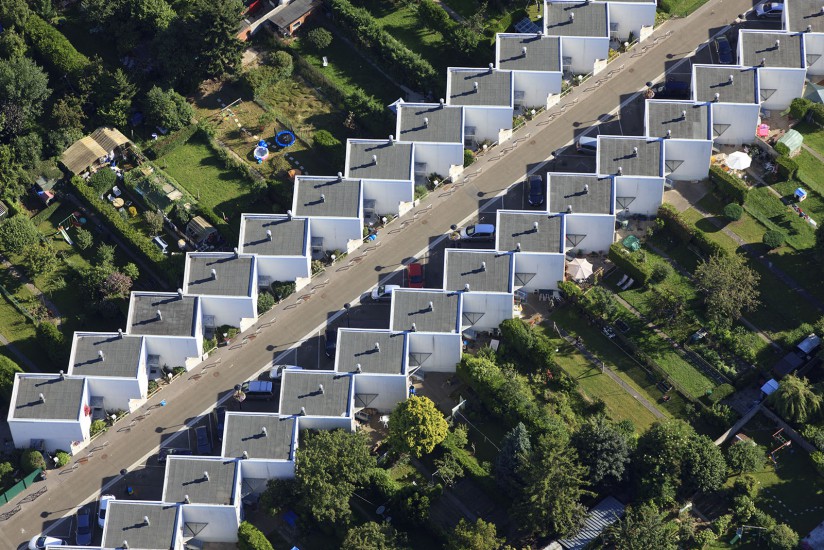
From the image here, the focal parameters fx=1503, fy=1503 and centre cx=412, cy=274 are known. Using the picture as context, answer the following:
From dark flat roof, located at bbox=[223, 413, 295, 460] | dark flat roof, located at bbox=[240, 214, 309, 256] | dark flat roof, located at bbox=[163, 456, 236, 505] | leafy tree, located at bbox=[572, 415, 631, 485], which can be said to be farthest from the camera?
dark flat roof, located at bbox=[240, 214, 309, 256]

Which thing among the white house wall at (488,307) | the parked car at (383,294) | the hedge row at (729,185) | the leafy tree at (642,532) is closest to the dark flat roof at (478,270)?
the white house wall at (488,307)

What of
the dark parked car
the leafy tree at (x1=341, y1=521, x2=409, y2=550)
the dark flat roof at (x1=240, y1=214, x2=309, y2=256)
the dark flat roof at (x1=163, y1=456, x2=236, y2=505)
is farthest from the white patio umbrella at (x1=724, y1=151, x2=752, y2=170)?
the dark parked car

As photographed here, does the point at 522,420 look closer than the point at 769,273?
Yes

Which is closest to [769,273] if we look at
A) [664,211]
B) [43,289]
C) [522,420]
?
[664,211]

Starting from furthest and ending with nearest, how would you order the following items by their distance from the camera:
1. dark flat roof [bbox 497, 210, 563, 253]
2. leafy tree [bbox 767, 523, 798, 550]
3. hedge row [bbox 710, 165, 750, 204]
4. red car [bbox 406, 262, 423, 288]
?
hedge row [bbox 710, 165, 750, 204] → red car [bbox 406, 262, 423, 288] → dark flat roof [bbox 497, 210, 563, 253] → leafy tree [bbox 767, 523, 798, 550]

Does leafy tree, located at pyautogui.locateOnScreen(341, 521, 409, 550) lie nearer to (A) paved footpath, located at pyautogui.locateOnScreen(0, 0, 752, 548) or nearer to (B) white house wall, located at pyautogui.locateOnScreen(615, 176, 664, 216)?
(A) paved footpath, located at pyautogui.locateOnScreen(0, 0, 752, 548)

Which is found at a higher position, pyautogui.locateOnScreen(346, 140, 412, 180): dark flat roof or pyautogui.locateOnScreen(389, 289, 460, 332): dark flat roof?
pyautogui.locateOnScreen(346, 140, 412, 180): dark flat roof

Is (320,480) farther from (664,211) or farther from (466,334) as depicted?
(664,211)

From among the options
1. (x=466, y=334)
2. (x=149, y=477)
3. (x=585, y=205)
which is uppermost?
(x=585, y=205)
